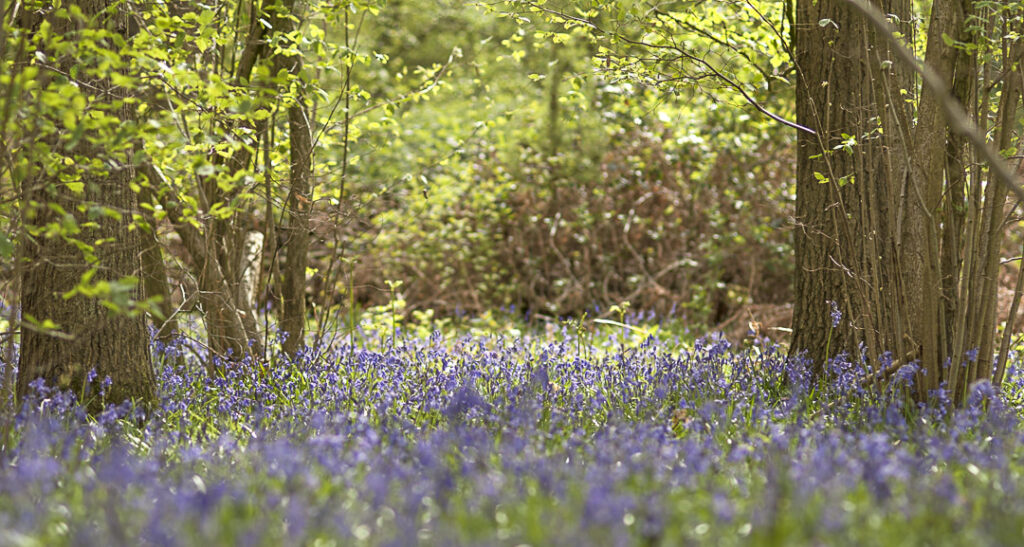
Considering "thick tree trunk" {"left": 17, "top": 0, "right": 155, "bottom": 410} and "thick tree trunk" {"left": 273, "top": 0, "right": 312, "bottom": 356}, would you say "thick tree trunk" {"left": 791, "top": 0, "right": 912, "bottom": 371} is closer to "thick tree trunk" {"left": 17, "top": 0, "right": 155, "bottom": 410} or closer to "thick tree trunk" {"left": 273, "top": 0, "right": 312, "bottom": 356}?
"thick tree trunk" {"left": 273, "top": 0, "right": 312, "bottom": 356}

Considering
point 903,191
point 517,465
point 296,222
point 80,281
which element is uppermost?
point 903,191

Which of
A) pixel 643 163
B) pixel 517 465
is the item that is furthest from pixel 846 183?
pixel 643 163

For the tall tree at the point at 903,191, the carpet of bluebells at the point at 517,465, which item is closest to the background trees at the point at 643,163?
the tall tree at the point at 903,191

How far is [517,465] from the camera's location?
114 inches

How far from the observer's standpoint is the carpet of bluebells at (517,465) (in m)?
2.39

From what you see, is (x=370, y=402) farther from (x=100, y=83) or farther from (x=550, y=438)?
(x=100, y=83)

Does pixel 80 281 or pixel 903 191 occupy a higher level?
pixel 903 191

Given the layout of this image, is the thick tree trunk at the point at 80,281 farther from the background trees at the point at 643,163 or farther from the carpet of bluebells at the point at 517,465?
the carpet of bluebells at the point at 517,465

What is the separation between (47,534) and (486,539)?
1.27 meters

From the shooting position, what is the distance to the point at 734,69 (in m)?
5.52

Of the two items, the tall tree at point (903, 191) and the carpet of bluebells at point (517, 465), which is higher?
the tall tree at point (903, 191)

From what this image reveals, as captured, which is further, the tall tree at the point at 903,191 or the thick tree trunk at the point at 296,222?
the thick tree trunk at the point at 296,222

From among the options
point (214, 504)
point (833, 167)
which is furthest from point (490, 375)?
point (214, 504)

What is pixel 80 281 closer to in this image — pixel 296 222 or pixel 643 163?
pixel 296 222
